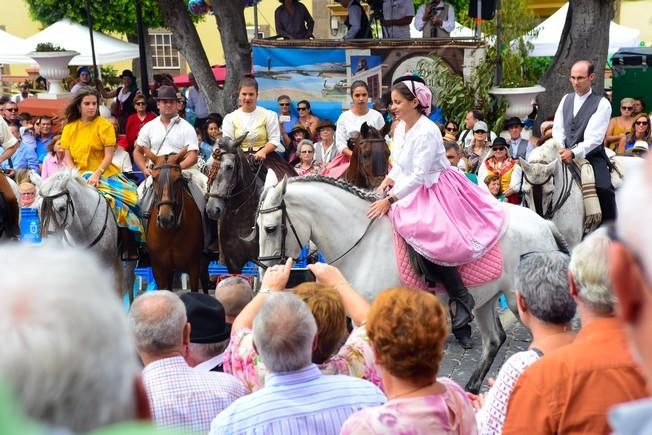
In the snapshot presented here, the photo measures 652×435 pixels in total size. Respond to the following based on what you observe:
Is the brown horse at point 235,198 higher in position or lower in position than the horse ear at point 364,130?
lower

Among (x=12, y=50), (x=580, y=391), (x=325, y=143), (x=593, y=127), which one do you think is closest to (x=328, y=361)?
(x=580, y=391)

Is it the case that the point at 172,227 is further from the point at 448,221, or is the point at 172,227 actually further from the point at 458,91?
the point at 458,91

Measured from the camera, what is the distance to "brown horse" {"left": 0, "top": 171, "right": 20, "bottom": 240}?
405 inches

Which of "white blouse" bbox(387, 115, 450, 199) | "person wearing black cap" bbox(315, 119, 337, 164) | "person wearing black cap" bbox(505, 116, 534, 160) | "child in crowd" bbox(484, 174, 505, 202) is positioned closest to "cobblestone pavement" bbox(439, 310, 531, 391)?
"child in crowd" bbox(484, 174, 505, 202)

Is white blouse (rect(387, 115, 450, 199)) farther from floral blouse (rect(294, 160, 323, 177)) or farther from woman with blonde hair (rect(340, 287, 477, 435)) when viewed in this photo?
floral blouse (rect(294, 160, 323, 177))

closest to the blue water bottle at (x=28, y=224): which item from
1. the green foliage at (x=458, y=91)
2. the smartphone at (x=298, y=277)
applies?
the smartphone at (x=298, y=277)

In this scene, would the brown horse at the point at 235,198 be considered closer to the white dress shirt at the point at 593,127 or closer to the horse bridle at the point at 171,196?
the horse bridle at the point at 171,196

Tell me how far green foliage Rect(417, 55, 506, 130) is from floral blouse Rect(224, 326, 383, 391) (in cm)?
1164

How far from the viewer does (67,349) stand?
137 cm

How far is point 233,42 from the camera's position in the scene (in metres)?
18.4

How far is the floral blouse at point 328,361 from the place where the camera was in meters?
3.90

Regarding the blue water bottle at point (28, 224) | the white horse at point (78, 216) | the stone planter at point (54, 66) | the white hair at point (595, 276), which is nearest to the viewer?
the white hair at point (595, 276)

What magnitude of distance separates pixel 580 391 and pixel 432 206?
14.0 ft

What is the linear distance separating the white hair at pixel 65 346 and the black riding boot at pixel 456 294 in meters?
5.93
